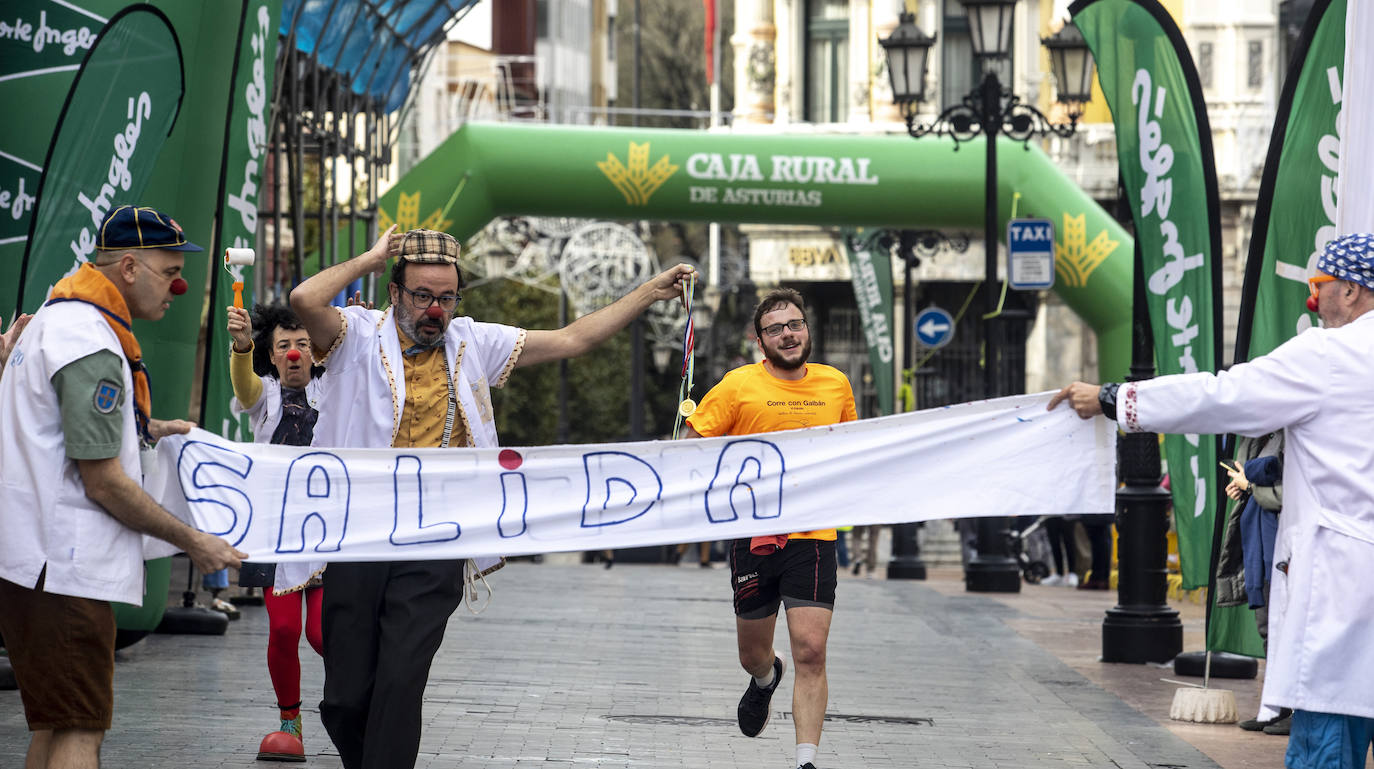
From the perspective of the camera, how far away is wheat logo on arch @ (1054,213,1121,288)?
18.8 metres

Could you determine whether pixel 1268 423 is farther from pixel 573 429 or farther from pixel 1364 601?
pixel 573 429

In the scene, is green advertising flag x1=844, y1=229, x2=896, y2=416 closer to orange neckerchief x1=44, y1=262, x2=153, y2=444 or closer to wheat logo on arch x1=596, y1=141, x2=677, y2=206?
wheat logo on arch x1=596, y1=141, x2=677, y2=206

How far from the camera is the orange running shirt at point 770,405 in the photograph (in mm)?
7672

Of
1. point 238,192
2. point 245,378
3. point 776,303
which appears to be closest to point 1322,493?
point 776,303

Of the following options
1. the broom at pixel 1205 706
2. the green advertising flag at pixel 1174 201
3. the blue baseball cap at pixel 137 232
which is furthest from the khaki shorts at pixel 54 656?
the green advertising flag at pixel 1174 201

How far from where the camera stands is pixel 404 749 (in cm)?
577

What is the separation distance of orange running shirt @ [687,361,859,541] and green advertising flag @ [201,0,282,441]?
3.74 metres

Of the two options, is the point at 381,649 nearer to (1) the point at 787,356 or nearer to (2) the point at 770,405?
(2) the point at 770,405

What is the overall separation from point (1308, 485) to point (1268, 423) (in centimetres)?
24

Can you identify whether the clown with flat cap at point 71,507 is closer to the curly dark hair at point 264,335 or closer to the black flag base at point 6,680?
the curly dark hair at point 264,335

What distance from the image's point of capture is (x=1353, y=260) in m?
5.85

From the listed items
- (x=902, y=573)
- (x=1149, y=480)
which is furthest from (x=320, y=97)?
(x=902, y=573)

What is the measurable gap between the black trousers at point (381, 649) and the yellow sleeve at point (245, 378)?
1705mm

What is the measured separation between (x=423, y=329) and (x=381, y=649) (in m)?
1.05
